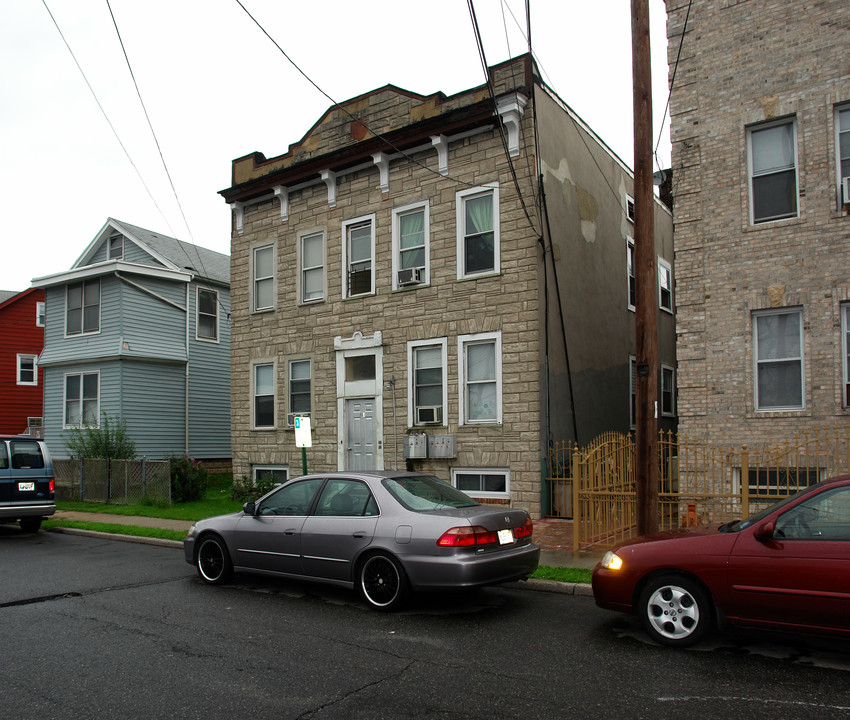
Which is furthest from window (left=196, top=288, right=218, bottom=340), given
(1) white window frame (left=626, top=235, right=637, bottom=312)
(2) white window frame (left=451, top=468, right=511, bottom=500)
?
(1) white window frame (left=626, top=235, right=637, bottom=312)

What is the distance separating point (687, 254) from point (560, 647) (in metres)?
8.16

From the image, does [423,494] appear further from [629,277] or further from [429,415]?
[629,277]

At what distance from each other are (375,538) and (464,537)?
94cm

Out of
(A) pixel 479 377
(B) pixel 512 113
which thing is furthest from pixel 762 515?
(B) pixel 512 113

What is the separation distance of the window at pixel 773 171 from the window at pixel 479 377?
526 centimetres

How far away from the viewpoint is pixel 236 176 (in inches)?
766

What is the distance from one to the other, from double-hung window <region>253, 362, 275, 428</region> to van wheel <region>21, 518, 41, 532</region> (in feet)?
17.8

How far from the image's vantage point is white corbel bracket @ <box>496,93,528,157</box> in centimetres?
1425

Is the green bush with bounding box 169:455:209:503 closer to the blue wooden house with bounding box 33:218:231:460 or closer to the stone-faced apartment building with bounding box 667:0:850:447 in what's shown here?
the blue wooden house with bounding box 33:218:231:460

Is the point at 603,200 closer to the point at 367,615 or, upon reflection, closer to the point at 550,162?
the point at 550,162

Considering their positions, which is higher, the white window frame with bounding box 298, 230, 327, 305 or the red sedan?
the white window frame with bounding box 298, 230, 327, 305

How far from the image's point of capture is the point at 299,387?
18.1m

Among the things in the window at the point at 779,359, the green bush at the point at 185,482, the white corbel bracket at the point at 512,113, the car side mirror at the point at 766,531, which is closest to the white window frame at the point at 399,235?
the white corbel bracket at the point at 512,113

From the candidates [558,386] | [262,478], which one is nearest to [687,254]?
[558,386]
